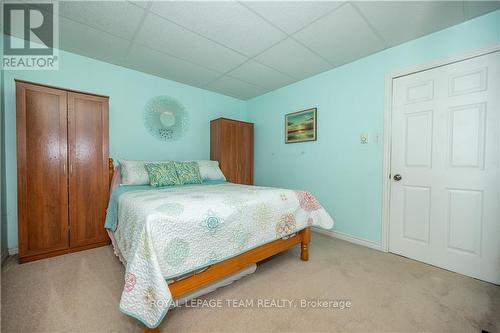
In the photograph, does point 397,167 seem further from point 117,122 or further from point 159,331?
point 117,122

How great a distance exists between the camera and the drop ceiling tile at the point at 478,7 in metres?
1.64

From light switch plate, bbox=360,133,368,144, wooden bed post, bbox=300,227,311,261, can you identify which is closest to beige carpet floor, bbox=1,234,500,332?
wooden bed post, bbox=300,227,311,261

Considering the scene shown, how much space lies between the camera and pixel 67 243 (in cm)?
219

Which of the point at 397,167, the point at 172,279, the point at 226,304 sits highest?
the point at 397,167

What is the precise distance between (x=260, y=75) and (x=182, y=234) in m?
2.62

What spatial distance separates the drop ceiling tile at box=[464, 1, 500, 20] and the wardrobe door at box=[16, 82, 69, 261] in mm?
3863

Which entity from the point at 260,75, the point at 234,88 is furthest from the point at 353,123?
the point at 234,88

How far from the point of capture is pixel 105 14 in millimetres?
1813

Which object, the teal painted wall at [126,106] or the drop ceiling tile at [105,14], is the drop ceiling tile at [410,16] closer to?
the drop ceiling tile at [105,14]

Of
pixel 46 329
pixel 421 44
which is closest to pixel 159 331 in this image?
pixel 46 329

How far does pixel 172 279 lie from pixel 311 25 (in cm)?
243

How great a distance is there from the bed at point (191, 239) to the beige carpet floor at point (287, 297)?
0.22 metres

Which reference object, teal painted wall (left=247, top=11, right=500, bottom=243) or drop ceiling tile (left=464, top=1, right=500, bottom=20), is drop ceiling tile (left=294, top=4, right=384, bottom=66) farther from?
drop ceiling tile (left=464, top=1, right=500, bottom=20)

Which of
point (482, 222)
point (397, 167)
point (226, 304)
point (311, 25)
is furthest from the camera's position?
point (397, 167)
